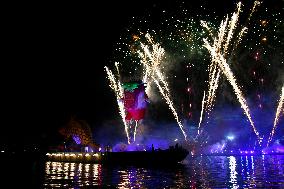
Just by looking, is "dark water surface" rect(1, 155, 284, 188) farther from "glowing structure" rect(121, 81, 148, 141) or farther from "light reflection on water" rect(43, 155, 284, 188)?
"glowing structure" rect(121, 81, 148, 141)

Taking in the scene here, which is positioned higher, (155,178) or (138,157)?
(138,157)

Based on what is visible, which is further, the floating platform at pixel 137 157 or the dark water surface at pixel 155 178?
the floating platform at pixel 137 157

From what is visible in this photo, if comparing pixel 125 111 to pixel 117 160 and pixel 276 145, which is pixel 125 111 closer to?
pixel 117 160

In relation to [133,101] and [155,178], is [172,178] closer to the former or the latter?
[155,178]

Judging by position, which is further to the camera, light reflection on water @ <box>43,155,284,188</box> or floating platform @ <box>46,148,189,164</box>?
floating platform @ <box>46,148,189,164</box>

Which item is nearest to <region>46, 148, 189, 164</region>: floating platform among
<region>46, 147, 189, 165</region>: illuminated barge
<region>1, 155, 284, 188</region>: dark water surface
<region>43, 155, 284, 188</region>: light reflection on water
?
<region>46, 147, 189, 165</region>: illuminated barge

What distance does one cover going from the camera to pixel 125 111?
242 feet

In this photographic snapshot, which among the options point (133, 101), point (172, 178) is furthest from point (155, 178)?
point (133, 101)

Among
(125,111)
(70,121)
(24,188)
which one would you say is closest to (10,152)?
(70,121)

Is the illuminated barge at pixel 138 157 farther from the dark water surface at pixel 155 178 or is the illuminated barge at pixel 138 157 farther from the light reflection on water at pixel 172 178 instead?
the light reflection on water at pixel 172 178

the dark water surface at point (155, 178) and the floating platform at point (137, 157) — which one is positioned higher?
the floating platform at point (137, 157)

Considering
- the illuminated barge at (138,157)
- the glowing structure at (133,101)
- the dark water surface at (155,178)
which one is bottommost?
the dark water surface at (155,178)

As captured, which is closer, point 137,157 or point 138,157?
point 138,157

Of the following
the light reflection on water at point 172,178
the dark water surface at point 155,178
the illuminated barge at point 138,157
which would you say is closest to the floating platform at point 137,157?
the illuminated barge at point 138,157
